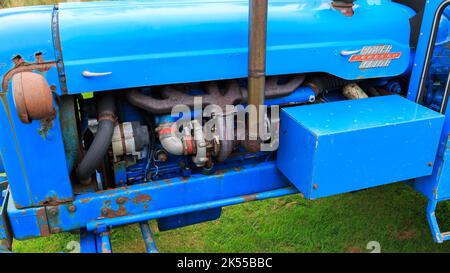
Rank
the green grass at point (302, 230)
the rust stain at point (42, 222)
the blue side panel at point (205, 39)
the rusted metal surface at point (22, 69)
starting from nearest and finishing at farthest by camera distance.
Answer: the rusted metal surface at point (22, 69), the blue side panel at point (205, 39), the rust stain at point (42, 222), the green grass at point (302, 230)

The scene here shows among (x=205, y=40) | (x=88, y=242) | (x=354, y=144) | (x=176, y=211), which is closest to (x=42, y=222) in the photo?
(x=88, y=242)

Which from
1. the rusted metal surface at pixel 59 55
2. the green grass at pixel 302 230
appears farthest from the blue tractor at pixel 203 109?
the green grass at pixel 302 230

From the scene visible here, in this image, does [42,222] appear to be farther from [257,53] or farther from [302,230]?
[302,230]

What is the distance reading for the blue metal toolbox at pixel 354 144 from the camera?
6.37 ft

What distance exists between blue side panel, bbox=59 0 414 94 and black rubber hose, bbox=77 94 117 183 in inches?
5.8

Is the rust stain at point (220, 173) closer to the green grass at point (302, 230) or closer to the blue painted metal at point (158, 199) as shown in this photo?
the blue painted metal at point (158, 199)

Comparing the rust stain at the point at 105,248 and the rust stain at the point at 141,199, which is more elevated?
the rust stain at the point at 141,199

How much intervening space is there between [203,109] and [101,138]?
1.64 ft

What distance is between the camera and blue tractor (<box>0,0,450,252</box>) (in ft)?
5.85

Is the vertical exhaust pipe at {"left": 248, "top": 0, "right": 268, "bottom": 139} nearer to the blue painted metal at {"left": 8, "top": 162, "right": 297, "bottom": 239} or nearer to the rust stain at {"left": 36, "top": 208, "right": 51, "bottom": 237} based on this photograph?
the blue painted metal at {"left": 8, "top": 162, "right": 297, "bottom": 239}

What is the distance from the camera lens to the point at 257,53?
1.84 m

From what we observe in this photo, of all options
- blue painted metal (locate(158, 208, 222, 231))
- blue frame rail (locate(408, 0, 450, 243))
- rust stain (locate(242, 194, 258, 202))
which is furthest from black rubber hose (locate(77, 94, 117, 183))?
blue frame rail (locate(408, 0, 450, 243))

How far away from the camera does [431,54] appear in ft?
7.33

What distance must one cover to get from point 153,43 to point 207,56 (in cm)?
25
